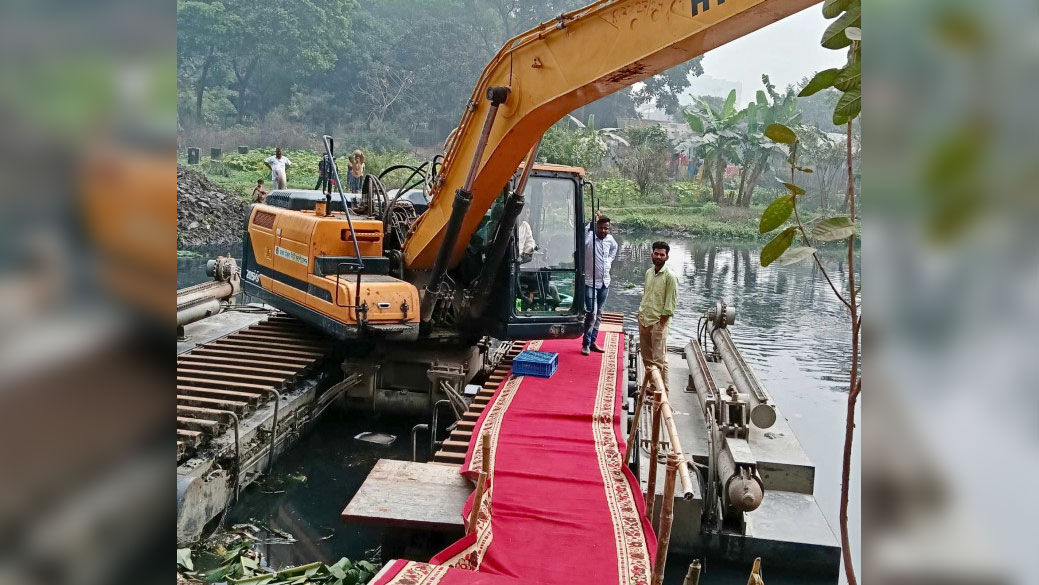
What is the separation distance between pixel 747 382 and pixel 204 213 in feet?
71.0

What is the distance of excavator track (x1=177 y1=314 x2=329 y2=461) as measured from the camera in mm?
6273

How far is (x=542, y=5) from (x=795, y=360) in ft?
105

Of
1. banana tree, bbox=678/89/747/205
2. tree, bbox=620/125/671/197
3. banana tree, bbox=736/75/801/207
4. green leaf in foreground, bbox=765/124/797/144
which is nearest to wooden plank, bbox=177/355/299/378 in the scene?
green leaf in foreground, bbox=765/124/797/144

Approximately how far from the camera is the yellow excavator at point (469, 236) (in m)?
5.68

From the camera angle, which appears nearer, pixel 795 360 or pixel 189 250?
pixel 795 360

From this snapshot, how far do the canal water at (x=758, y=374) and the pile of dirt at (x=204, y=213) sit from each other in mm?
538

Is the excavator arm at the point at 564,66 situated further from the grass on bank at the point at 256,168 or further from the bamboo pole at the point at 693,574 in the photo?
the grass on bank at the point at 256,168

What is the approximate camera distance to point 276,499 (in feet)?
22.0
